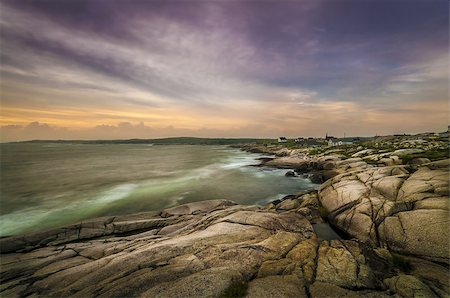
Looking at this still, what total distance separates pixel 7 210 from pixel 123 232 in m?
24.9

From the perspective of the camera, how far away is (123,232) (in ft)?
67.2

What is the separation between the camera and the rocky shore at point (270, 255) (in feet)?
29.7

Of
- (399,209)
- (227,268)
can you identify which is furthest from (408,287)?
(399,209)

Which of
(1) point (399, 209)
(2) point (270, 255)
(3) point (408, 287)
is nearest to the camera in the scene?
(3) point (408, 287)

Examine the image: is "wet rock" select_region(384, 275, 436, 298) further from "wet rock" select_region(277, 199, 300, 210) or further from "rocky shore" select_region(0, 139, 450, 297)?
"wet rock" select_region(277, 199, 300, 210)

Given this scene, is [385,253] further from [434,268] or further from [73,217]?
[73,217]

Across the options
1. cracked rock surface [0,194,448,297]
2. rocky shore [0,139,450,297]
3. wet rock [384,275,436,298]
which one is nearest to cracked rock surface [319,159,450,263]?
rocky shore [0,139,450,297]

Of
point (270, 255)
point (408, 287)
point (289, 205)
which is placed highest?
point (408, 287)

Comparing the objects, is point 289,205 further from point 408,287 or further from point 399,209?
point 408,287

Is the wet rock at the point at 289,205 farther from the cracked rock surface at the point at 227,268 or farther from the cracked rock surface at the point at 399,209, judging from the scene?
the cracked rock surface at the point at 227,268

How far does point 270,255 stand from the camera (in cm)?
1148

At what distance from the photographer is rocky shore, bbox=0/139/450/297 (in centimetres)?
905

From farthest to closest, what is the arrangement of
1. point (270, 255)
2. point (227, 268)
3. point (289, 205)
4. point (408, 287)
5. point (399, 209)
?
point (289, 205) → point (399, 209) → point (270, 255) → point (227, 268) → point (408, 287)

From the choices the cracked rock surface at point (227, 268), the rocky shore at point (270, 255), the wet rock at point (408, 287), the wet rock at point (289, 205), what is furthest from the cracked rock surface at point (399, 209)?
the wet rock at point (408, 287)
